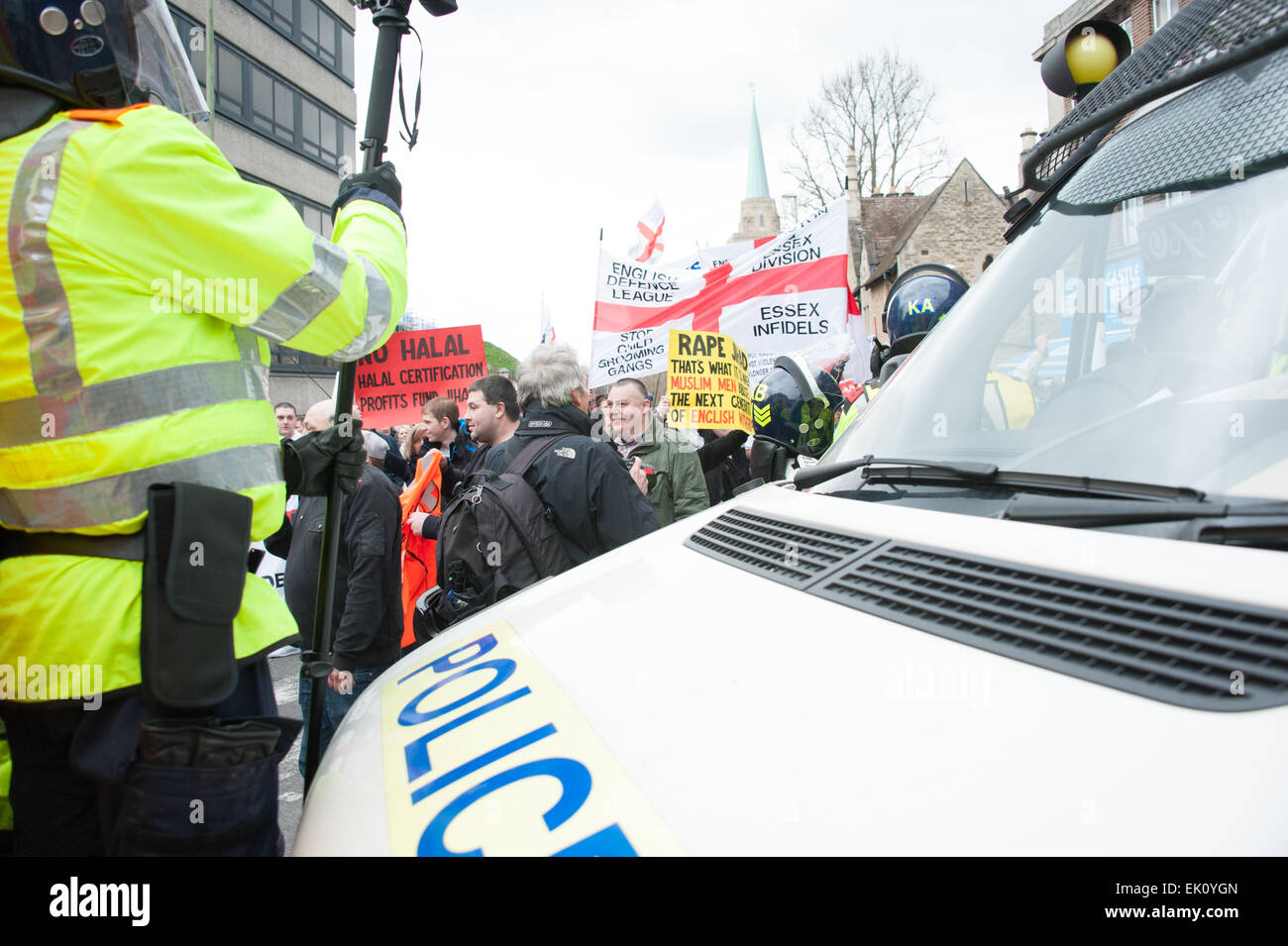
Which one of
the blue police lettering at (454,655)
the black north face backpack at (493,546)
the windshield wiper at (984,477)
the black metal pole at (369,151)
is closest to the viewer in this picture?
the windshield wiper at (984,477)

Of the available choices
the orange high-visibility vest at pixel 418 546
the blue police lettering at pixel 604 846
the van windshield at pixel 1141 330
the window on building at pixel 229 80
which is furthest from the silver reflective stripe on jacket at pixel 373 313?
the window on building at pixel 229 80

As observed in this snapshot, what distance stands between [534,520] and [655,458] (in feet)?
6.35

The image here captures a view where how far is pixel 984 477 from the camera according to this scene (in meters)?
1.42

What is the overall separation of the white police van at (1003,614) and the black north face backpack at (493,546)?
1626mm

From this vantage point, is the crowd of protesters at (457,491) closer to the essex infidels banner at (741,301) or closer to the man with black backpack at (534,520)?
the man with black backpack at (534,520)

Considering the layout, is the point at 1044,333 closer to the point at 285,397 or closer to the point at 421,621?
the point at 421,621

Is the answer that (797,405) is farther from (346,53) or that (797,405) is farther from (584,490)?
(346,53)

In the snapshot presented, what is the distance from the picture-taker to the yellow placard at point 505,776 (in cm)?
96

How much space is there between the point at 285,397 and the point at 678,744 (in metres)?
27.2

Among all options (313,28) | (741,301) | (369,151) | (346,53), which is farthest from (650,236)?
(346,53)

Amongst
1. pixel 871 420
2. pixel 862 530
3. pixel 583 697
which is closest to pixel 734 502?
pixel 871 420

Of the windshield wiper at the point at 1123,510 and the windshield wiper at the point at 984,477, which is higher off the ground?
the windshield wiper at the point at 984,477

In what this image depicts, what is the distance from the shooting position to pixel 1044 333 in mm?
1862

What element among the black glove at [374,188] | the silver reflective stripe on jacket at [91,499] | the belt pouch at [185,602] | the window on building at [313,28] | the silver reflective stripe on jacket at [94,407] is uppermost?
the window on building at [313,28]
